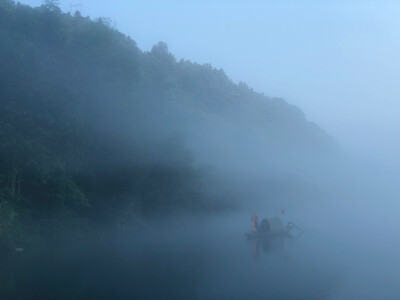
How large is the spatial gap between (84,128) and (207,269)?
16876 millimetres

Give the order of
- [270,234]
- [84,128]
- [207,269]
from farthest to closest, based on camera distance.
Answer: [84,128] < [270,234] < [207,269]

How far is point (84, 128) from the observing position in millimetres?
32812

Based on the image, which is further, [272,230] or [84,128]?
[84,128]

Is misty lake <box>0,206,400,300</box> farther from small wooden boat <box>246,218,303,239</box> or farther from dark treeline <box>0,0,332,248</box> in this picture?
dark treeline <box>0,0,332,248</box>

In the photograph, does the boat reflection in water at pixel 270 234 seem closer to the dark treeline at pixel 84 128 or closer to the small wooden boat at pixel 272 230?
the small wooden boat at pixel 272 230

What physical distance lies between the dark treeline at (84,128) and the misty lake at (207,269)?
12.4 feet

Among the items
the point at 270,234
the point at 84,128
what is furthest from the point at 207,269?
the point at 84,128

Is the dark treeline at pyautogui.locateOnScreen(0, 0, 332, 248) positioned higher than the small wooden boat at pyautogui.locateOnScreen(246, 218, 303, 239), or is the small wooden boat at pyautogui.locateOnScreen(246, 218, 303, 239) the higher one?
the dark treeline at pyautogui.locateOnScreen(0, 0, 332, 248)

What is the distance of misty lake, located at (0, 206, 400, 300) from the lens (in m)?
13.9

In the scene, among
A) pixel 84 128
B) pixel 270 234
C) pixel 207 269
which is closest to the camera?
pixel 207 269

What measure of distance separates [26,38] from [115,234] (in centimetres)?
1173

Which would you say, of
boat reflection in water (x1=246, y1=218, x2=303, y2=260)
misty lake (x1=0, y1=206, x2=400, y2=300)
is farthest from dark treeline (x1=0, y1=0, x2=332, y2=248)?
boat reflection in water (x1=246, y1=218, x2=303, y2=260)

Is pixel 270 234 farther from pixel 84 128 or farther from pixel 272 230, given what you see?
pixel 84 128

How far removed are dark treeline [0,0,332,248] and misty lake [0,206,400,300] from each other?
12.4 ft
